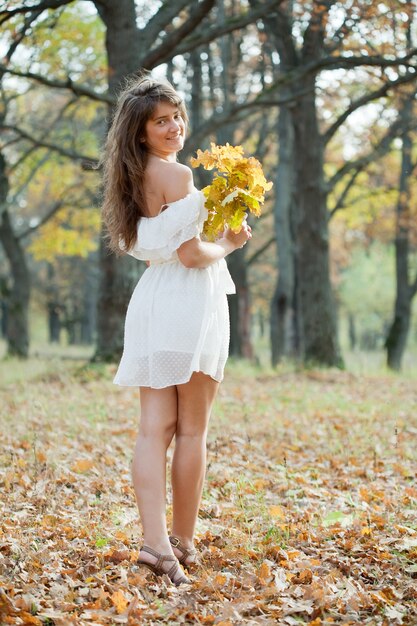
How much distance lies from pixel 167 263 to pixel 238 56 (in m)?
14.2

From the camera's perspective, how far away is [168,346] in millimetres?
3697

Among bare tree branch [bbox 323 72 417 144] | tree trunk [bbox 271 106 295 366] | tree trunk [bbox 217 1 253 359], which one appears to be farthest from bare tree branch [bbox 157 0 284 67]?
tree trunk [bbox 271 106 295 366]

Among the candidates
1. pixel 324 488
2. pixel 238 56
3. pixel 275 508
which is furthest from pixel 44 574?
pixel 238 56

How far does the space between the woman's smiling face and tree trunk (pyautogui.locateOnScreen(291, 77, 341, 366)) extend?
10.4m

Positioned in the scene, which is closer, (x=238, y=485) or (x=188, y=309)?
(x=188, y=309)

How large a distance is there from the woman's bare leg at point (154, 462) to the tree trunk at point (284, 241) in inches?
512

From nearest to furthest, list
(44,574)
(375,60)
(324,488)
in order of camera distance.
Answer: (44,574), (324,488), (375,60)

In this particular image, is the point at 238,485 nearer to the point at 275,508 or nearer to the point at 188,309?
the point at 275,508

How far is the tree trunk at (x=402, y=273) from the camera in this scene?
702 inches

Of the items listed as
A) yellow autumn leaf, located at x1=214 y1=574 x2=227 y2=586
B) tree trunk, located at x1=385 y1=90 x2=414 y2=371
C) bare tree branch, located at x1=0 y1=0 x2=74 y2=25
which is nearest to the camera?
yellow autumn leaf, located at x1=214 y1=574 x2=227 y2=586

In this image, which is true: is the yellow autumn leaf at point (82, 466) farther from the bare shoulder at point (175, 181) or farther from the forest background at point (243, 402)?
the bare shoulder at point (175, 181)

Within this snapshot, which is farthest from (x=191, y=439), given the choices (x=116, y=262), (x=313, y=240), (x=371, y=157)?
(x=371, y=157)

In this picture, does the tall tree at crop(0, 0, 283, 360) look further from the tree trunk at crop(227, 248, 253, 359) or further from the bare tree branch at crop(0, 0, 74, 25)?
the tree trunk at crop(227, 248, 253, 359)

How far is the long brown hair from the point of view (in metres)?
3.78
